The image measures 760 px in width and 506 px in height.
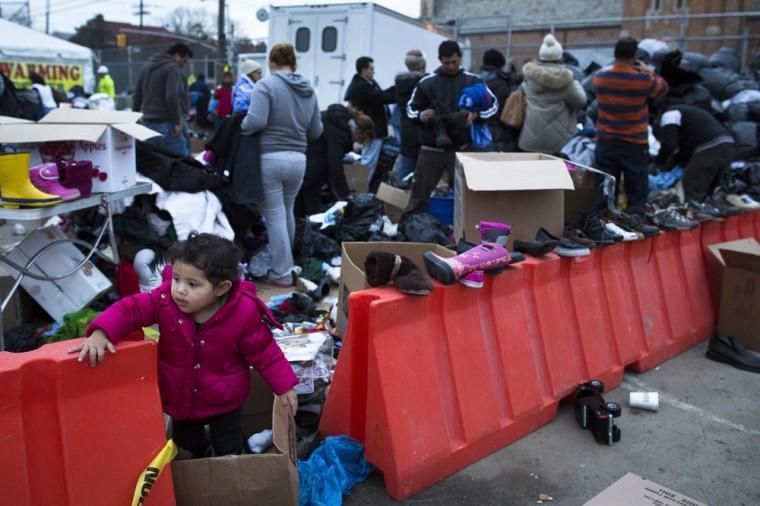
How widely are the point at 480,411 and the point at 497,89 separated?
245 inches

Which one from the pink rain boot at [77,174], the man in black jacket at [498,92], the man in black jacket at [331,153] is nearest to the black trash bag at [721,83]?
the man in black jacket at [498,92]

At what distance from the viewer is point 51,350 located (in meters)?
2.25

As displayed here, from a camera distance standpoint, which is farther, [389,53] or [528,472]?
[389,53]

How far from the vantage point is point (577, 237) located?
4.28 m

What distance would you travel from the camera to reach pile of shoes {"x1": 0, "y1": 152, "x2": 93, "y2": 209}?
3.84 meters

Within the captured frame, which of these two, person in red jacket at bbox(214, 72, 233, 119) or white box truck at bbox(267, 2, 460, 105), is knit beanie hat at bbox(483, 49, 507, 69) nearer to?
white box truck at bbox(267, 2, 460, 105)

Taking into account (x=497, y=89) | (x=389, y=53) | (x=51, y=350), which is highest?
(x=389, y=53)

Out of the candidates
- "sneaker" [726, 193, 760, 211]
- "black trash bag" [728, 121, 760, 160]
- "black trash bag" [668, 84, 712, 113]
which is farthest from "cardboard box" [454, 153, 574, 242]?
"black trash bag" [668, 84, 712, 113]

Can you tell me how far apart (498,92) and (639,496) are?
663 cm

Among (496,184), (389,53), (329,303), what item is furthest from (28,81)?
(496,184)

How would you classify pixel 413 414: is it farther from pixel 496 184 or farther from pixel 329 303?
pixel 329 303

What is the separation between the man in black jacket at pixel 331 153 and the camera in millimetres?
7379

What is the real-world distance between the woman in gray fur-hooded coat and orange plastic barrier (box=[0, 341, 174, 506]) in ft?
19.9

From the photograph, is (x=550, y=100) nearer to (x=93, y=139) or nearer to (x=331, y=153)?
(x=331, y=153)
